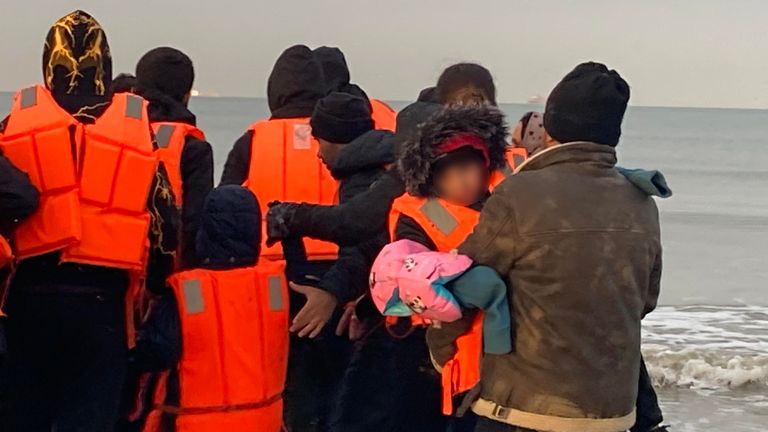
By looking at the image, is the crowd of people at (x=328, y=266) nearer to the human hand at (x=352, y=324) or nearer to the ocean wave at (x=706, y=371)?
the human hand at (x=352, y=324)

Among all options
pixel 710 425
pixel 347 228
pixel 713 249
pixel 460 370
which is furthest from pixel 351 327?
pixel 713 249

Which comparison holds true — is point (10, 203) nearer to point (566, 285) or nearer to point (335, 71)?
point (566, 285)

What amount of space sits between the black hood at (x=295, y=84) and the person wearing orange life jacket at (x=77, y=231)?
51.5 inches

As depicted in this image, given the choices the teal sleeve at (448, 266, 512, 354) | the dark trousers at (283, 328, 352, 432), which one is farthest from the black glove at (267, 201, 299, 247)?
the teal sleeve at (448, 266, 512, 354)

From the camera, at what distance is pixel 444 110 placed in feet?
11.2

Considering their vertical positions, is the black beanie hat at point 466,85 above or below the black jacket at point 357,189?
above

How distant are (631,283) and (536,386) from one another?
0.37 meters

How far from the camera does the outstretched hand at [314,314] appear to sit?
12.7 ft

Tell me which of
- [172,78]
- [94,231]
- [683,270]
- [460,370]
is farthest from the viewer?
[683,270]

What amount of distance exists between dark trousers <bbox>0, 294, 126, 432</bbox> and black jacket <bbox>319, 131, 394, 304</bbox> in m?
0.77

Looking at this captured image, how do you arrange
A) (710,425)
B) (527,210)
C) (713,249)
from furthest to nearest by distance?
(713,249) < (710,425) < (527,210)

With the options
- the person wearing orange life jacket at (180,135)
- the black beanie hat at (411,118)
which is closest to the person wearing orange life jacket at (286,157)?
the person wearing orange life jacket at (180,135)

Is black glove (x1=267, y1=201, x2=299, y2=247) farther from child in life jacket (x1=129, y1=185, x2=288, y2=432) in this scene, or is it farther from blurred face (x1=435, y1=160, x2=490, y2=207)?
blurred face (x1=435, y1=160, x2=490, y2=207)

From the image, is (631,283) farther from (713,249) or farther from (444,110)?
(713,249)
